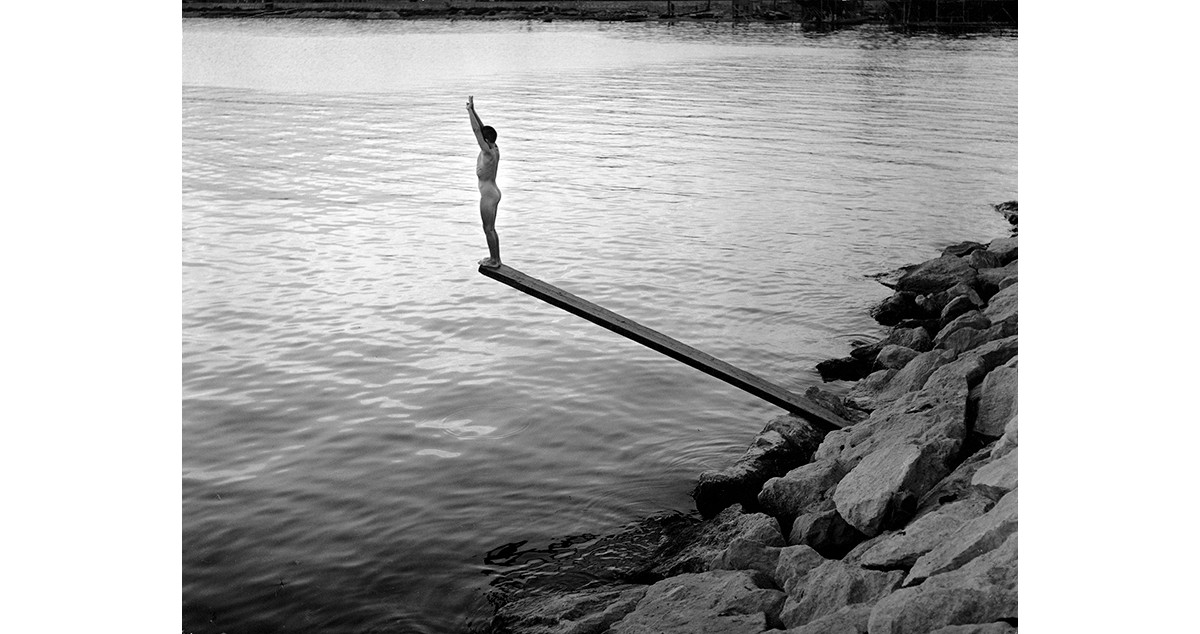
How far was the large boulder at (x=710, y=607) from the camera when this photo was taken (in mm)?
3414

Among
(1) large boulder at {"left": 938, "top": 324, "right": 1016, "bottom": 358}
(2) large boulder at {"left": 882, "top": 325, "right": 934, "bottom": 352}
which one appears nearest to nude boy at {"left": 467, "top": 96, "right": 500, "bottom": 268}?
(1) large boulder at {"left": 938, "top": 324, "right": 1016, "bottom": 358}

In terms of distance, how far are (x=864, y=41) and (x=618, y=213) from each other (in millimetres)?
1525

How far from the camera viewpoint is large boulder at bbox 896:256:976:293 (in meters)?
5.82

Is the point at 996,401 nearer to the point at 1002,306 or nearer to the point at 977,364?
the point at 977,364

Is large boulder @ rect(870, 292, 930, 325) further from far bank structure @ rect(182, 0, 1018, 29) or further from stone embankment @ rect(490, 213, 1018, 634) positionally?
far bank structure @ rect(182, 0, 1018, 29)

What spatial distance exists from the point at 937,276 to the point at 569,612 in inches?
129

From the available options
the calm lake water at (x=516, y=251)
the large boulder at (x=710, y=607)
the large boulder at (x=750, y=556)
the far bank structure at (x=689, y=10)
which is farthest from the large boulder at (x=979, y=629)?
the far bank structure at (x=689, y=10)

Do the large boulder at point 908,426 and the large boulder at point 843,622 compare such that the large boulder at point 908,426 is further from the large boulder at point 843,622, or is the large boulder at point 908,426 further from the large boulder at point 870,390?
the large boulder at point 843,622

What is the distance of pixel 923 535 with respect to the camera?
337cm

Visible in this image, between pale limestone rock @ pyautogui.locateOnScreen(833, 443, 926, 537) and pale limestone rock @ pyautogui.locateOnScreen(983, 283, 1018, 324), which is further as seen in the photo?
pale limestone rock @ pyautogui.locateOnScreen(983, 283, 1018, 324)

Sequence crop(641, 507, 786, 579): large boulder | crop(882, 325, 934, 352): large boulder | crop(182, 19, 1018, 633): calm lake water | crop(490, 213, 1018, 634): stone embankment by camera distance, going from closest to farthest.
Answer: crop(490, 213, 1018, 634): stone embankment → crop(641, 507, 786, 579): large boulder → crop(182, 19, 1018, 633): calm lake water → crop(882, 325, 934, 352): large boulder
